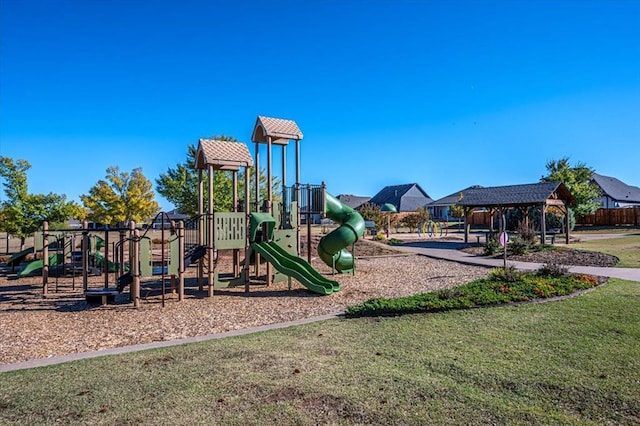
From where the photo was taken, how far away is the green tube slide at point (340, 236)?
496 inches

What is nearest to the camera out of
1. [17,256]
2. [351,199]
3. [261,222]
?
[261,222]

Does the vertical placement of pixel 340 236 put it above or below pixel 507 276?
above

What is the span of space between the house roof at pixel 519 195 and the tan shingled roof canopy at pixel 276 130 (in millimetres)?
15395

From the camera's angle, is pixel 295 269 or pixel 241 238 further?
pixel 241 238

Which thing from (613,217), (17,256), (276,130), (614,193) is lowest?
(17,256)

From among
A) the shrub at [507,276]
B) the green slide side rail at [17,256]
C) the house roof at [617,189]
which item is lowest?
the shrub at [507,276]

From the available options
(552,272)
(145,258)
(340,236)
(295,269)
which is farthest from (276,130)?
(552,272)

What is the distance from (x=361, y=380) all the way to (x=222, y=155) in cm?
769

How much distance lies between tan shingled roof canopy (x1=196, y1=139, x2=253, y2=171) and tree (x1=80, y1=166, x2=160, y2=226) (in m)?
20.2

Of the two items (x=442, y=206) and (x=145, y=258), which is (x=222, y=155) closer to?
(x=145, y=258)

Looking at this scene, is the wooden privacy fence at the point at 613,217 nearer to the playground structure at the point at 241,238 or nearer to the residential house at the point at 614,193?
the residential house at the point at 614,193

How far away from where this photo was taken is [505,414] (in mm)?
3592

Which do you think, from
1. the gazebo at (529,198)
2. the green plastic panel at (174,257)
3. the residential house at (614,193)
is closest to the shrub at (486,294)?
the green plastic panel at (174,257)

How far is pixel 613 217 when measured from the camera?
44000 millimetres
